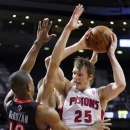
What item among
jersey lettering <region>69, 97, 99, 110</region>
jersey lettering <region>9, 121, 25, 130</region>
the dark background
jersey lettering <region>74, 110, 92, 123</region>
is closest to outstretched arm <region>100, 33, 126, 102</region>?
jersey lettering <region>69, 97, 99, 110</region>

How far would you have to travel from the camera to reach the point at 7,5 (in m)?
14.4

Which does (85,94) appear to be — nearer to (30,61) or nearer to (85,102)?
(85,102)

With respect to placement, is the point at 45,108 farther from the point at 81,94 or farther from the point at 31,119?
the point at 81,94

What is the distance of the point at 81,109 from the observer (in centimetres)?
271

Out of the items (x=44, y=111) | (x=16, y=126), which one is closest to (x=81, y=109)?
(x=44, y=111)

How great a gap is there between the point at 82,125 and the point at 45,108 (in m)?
0.44

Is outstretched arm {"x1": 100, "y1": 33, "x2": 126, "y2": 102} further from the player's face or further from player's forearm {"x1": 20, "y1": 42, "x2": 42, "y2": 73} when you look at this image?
player's forearm {"x1": 20, "y1": 42, "x2": 42, "y2": 73}

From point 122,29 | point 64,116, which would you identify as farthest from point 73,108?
point 122,29

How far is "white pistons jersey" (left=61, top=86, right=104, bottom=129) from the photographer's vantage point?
8.81 feet

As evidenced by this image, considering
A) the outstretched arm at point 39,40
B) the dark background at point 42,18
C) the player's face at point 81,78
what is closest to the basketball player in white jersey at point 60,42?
the outstretched arm at point 39,40

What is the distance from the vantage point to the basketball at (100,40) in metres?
2.97

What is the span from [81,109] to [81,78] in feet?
0.88

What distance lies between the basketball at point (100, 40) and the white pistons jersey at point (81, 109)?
1.35 ft

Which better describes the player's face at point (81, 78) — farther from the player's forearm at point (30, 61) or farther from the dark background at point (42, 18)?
the dark background at point (42, 18)
